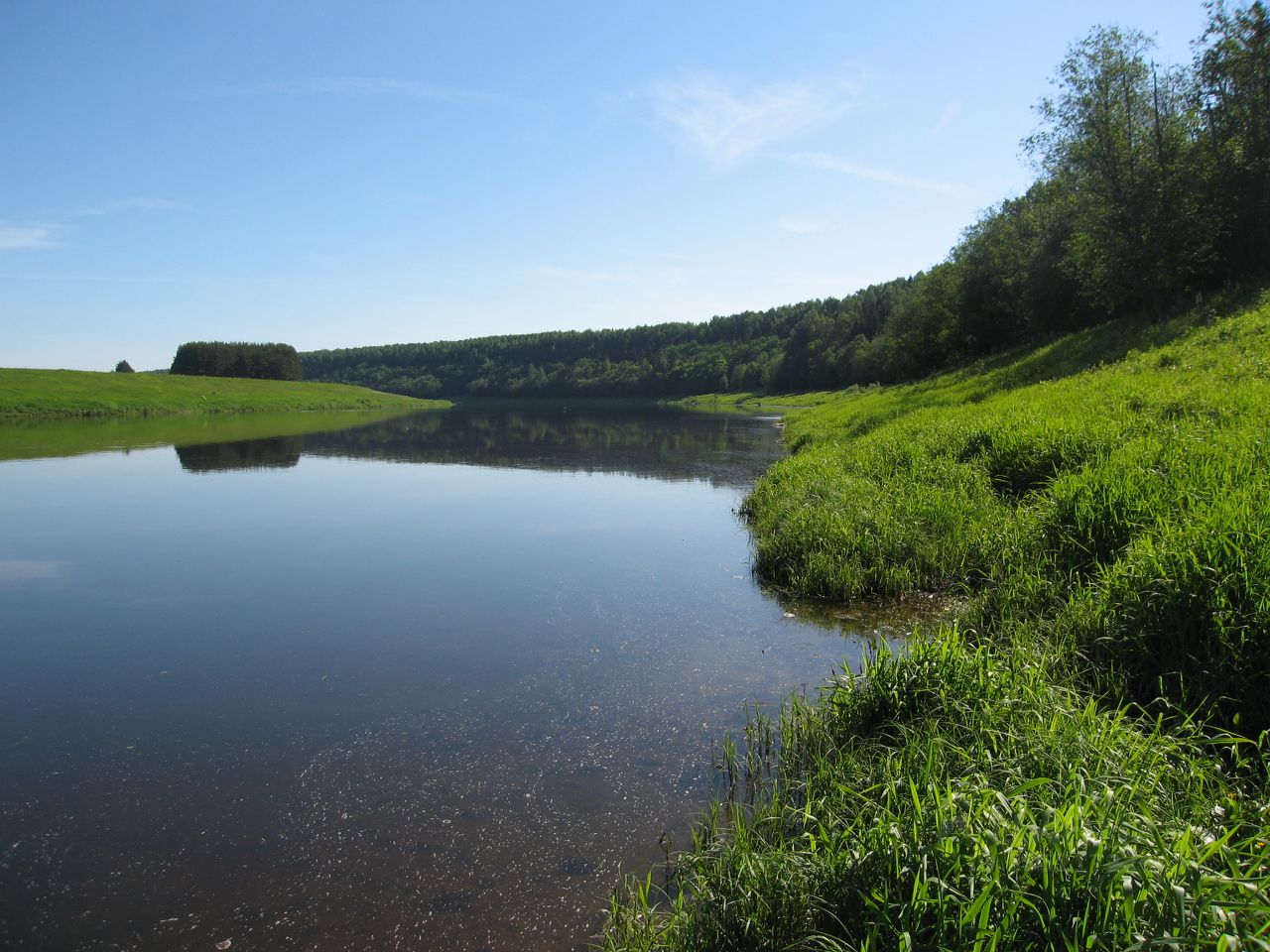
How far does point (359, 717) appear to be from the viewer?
7.00 meters

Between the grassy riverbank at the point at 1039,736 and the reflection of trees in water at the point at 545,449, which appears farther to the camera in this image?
the reflection of trees in water at the point at 545,449

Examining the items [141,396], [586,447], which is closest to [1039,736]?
[586,447]

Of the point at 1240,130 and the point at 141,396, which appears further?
the point at 141,396

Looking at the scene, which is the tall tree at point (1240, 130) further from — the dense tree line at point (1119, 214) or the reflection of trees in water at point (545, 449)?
the reflection of trees in water at point (545, 449)

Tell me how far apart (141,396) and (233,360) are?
45852 millimetres

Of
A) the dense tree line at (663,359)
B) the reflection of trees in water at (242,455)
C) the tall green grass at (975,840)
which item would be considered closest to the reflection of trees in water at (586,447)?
the reflection of trees in water at (242,455)

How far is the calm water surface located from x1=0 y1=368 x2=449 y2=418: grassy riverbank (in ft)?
175

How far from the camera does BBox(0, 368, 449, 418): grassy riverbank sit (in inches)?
2291

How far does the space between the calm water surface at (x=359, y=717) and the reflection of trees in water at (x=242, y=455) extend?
11.5 m

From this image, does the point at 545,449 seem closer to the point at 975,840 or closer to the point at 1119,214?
the point at 1119,214

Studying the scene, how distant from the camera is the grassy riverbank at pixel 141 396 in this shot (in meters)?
58.2

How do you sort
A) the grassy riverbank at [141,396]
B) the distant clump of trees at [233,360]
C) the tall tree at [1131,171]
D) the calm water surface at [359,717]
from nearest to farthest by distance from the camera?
1. the calm water surface at [359,717]
2. the tall tree at [1131,171]
3. the grassy riverbank at [141,396]
4. the distant clump of trees at [233,360]

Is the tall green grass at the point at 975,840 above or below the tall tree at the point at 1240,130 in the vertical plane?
below

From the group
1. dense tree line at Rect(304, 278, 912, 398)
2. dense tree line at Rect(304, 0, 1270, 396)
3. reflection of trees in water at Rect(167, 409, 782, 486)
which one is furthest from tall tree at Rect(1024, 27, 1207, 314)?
dense tree line at Rect(304, 278, 912, 398)
